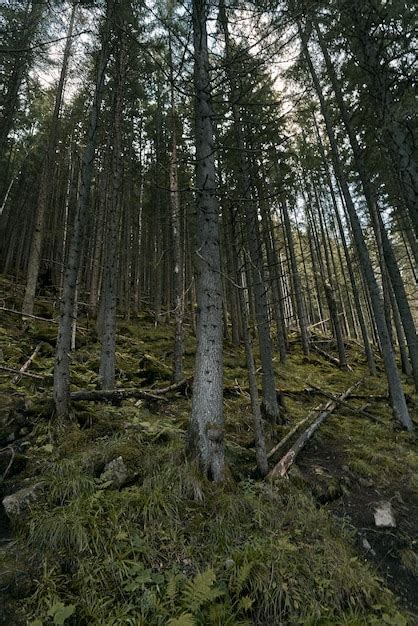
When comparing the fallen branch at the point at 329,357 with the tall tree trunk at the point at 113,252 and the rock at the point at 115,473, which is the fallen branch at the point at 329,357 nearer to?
the tall tree trunk at the point at 113,252

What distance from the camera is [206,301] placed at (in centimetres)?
471

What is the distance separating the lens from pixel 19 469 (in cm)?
402

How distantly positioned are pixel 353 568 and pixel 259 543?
100 centimetres

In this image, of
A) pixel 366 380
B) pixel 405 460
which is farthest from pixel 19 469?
pixel 366 380

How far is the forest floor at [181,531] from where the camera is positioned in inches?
103

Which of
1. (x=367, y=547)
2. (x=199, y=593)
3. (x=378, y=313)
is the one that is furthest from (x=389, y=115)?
(x=199, y=593)

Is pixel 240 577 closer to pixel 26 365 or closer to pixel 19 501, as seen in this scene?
pixel 19 501

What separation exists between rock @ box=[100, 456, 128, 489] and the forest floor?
0.13 feet

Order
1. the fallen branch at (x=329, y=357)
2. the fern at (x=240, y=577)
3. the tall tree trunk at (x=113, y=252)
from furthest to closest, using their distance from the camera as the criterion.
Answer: the fallen branch at (x=329, y=357)
the tall tree trunk at (x=113, y=252)
the fern at (x=240, y=577)

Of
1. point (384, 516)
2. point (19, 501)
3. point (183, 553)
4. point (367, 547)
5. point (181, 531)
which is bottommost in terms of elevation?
point (367, 547)

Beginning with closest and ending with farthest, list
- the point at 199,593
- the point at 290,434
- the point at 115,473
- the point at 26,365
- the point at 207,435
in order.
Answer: the point at 199,593
the point at 115,473
the point at 207,435
the point at 290,434
the point at 26,365

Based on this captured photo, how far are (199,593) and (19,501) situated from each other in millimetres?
2056

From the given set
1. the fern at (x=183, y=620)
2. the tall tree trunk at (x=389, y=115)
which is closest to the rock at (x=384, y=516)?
the fern at (x=183, y=620)

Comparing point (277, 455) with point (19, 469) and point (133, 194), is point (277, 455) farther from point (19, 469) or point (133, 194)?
point (133, 194)
